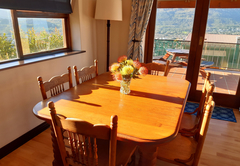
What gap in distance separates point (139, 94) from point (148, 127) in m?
0.63

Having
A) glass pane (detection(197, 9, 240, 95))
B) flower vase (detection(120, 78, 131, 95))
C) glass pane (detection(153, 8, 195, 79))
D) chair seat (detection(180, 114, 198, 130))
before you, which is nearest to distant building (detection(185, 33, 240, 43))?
glass pane (detection(197, 9, 240, 95))

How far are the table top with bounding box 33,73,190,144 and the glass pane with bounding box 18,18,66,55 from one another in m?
1.07

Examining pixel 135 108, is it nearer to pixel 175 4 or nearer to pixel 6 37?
pixel 6 37

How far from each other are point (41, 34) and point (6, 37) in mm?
579

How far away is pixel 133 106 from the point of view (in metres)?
1.63

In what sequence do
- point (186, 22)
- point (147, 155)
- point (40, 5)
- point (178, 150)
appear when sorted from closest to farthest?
1. point (147, 155)
2. point (178, 150)
3. point (40, 5)
4. point (186, 22)

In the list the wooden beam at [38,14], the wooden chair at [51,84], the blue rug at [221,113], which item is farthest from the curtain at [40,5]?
the blue rug at [221,113]

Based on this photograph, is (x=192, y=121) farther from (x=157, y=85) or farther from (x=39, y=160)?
(x=39, y=160)

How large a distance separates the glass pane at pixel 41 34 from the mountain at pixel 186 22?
1789mm

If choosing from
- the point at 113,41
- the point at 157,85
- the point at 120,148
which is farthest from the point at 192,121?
the point at 113,41

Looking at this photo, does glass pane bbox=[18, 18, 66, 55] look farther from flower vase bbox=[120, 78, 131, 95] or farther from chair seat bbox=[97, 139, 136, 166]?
chair seat bbox=[97, 139, 136, 166]

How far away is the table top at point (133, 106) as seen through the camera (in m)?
1.26

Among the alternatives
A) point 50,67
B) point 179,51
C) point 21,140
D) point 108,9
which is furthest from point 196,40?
point 21,140

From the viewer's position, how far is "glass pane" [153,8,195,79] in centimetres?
331
